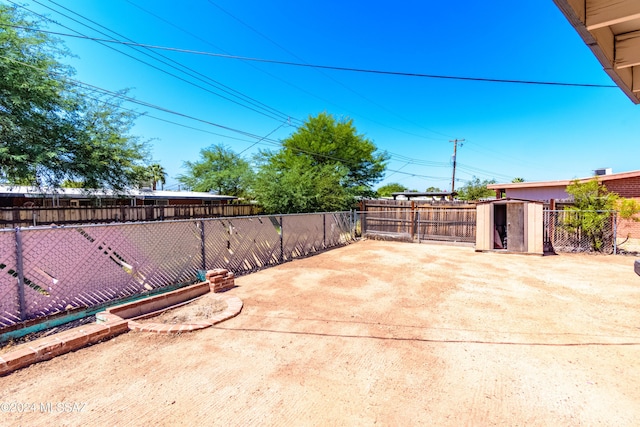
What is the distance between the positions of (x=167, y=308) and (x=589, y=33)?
17.1 feet

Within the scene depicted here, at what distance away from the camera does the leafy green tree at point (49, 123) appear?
710 cm

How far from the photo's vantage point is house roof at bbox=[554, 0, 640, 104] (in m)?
1.40

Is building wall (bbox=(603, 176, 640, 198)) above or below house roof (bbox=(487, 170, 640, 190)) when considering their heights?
below

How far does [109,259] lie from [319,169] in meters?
11.9

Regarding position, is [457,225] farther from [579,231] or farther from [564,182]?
[564,182]

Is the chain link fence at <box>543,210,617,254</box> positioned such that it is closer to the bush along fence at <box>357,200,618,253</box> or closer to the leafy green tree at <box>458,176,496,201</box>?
the bush along fence at <box>357,200,618,253</box>

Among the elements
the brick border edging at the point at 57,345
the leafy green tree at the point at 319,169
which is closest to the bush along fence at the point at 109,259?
the brick border edging at the point at 57,345

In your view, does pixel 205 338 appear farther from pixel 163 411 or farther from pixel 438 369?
pixel 438 369

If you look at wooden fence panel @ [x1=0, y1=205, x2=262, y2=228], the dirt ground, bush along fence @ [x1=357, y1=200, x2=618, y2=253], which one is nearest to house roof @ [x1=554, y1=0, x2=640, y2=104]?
the dirt ground

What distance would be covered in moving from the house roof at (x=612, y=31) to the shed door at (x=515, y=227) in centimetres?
793

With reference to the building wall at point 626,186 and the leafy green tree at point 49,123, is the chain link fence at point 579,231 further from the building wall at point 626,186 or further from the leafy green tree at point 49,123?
the leafy green tree at point 49,123

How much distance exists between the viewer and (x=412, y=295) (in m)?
5.00

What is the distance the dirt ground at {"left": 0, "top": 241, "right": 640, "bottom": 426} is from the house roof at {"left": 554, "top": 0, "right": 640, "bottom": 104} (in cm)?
246

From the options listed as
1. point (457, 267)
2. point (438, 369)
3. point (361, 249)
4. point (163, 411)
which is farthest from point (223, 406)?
point (361, 249)
